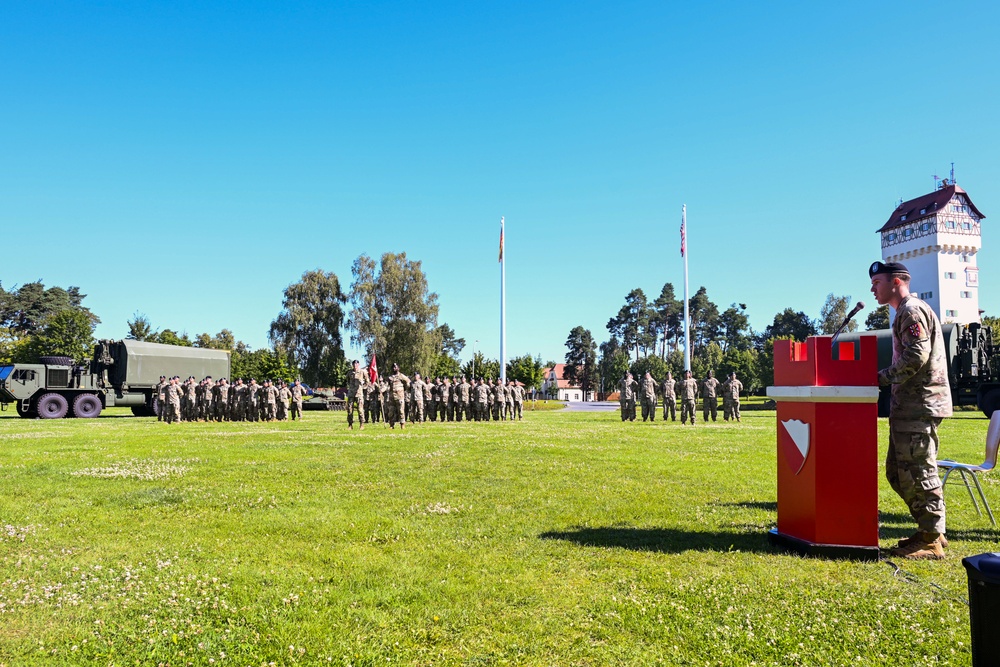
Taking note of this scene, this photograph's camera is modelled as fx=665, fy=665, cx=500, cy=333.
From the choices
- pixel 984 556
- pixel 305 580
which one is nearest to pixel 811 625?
pixel 984 556

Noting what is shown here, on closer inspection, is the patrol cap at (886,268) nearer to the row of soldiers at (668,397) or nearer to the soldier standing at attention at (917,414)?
the soldier standing at attention at (917,414)

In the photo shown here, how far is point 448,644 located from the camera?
12.1 ft

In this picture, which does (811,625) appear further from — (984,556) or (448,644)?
(448,644)

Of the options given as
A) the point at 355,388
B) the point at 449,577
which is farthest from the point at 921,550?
the point at 355,388

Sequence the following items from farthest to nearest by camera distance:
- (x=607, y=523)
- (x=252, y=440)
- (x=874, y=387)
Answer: (x=252, y=440)
(x=607, y=523)
(x=874, y=387)

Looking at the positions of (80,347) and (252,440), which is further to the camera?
(80,347)

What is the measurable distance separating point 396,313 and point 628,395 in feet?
109

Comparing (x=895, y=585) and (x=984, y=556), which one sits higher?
(x=984, y=556)

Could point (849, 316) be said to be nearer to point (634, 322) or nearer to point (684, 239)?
point (684, 239)

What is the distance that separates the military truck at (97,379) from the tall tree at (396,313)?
20783 millimetres

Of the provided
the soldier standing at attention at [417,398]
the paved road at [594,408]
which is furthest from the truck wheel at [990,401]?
the paved road at [594,408]

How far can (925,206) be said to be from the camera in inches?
3354

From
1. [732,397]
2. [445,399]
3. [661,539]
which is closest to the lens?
[661,539]

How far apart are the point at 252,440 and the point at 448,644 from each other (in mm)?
14324
